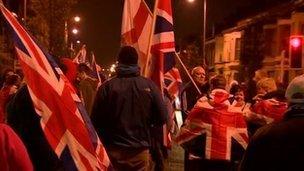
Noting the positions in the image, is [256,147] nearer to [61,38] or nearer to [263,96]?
[263,96]

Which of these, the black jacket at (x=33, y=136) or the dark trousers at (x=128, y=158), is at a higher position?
the black jacket at (x=33, y=136)

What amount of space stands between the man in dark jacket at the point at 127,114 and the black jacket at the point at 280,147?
2665 millimetres

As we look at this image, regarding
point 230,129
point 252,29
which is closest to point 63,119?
point 230,129

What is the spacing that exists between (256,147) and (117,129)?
278cm

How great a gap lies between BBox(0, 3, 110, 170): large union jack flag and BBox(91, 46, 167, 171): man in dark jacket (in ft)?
6.75

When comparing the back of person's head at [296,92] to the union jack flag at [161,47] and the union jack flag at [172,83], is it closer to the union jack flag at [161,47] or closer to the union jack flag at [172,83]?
the union jack flag at [161,47]

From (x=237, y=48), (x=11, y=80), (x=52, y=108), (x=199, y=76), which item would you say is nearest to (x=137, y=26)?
(x=11, y=80)

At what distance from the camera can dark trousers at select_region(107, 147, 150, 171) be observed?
7078 mm

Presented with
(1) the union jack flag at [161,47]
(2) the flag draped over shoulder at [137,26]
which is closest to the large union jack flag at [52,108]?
(1) the union jack flag at [161,47]

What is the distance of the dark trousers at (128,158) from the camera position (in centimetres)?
708

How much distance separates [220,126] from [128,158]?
1.78 metres

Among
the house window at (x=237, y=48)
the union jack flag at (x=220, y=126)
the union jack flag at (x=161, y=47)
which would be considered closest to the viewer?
the union jack flag at (x=220, y=126)

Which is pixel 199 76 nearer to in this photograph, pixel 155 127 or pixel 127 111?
pixel 155 127

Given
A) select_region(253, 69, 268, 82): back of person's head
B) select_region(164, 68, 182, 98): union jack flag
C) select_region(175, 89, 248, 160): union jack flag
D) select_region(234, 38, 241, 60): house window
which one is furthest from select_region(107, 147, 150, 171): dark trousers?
select_region(234, 38, 241, 60): house window
